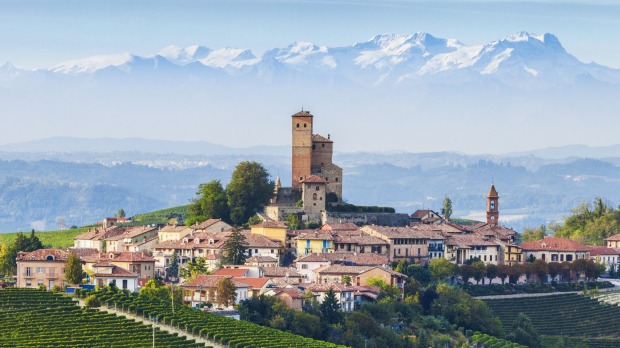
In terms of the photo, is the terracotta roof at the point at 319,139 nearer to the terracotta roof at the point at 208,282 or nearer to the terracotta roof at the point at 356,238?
the terracotta roof at the point at 356,238

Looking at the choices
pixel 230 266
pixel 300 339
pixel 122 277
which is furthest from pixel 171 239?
pixel 300 339

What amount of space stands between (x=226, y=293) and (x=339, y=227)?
760 inches

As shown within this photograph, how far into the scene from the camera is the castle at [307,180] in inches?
3489

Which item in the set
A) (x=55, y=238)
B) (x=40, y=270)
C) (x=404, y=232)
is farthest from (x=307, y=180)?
(x=40, y=270)

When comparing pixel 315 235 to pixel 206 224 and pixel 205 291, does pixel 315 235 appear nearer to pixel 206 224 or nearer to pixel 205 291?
pixel 206 224

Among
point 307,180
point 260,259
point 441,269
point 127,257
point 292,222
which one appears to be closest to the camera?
point 127,257

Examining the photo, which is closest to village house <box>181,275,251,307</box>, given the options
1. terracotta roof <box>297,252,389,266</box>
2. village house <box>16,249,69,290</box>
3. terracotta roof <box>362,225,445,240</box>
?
village house <box>16,249,69,290</box>

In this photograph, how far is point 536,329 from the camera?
8106 centimetres

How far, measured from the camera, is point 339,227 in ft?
284

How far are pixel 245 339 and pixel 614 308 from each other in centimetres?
3355

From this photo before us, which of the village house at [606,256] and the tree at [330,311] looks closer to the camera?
the tree at [330,311]

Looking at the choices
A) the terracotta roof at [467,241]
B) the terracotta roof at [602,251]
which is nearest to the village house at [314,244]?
the terracotta roof at [467,241]

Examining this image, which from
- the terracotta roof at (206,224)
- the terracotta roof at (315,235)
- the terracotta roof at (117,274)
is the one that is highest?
the terracotta roof at (206,224)

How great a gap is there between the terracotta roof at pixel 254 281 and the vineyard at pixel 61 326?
491 inches
